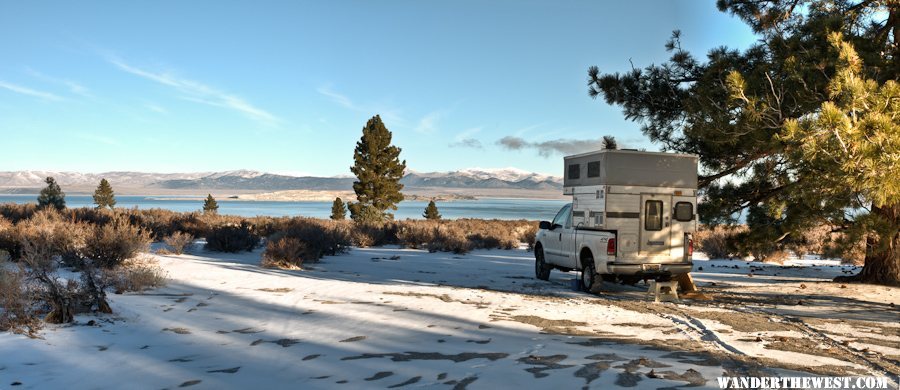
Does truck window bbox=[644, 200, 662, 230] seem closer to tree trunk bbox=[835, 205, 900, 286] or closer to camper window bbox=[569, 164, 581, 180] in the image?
camper window bbox=[569, 164, 581, 180]

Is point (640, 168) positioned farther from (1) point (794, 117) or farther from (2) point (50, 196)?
(2) point (50, 196)

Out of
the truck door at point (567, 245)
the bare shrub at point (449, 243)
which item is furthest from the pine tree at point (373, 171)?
the truck door at point (567, 245)

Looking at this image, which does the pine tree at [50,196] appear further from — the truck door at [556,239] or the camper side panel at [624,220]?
the camper side panel at [624,220]

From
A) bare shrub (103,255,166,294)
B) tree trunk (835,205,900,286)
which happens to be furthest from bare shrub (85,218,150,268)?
tree trunk (835,205,900,286)

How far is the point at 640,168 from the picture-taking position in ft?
40.2

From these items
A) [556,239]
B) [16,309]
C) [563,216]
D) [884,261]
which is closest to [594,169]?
[563,216]

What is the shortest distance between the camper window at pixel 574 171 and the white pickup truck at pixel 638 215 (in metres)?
0.40

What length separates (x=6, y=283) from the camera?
7.82m

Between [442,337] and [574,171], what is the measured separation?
6.88m

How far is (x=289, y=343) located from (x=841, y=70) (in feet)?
26.5

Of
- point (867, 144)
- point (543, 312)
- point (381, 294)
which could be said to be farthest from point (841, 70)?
point (381, 294)

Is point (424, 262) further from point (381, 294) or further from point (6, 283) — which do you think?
point (6, 283)

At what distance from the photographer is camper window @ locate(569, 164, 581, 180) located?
13247 mm

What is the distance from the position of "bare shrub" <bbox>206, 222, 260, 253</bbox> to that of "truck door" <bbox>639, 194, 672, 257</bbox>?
11981 millimetres
